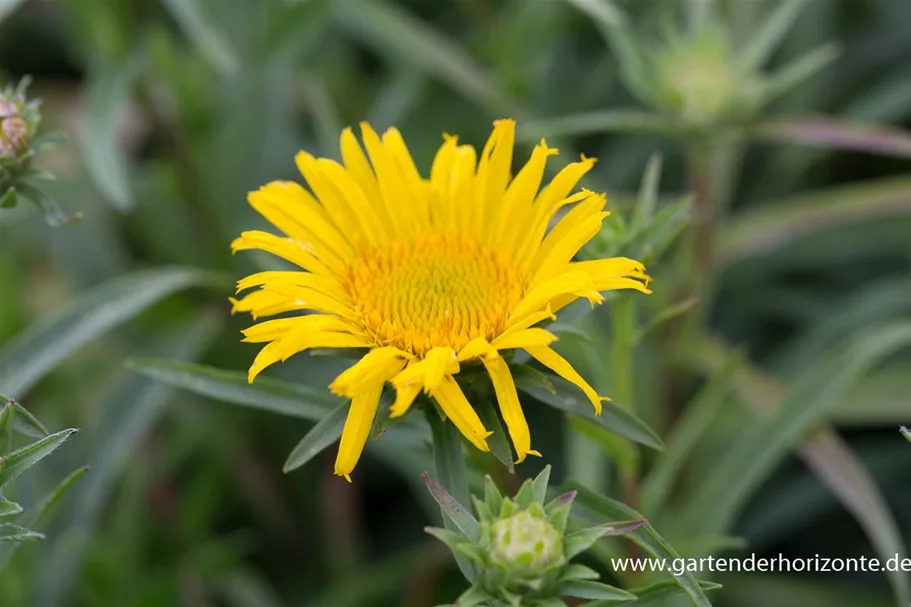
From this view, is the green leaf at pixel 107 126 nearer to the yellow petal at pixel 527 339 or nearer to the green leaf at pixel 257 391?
the green leaf at pixel 257 391

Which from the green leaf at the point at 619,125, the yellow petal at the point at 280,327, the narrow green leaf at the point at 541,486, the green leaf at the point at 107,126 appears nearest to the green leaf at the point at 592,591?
the narrow green leaf at the point at 541,486

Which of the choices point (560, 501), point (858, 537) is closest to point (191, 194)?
point (560, 501)

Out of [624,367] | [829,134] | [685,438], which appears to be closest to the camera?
[624,367]

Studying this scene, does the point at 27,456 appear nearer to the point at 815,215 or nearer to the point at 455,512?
the point at 455,512

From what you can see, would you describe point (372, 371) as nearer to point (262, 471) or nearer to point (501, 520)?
point (501, 520)

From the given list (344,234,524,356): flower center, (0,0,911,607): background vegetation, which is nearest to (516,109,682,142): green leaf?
(0,0,911,607): background vegetation

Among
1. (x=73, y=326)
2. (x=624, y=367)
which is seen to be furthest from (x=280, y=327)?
(x=73, y=326)

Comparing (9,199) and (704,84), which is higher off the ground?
(704,84)
